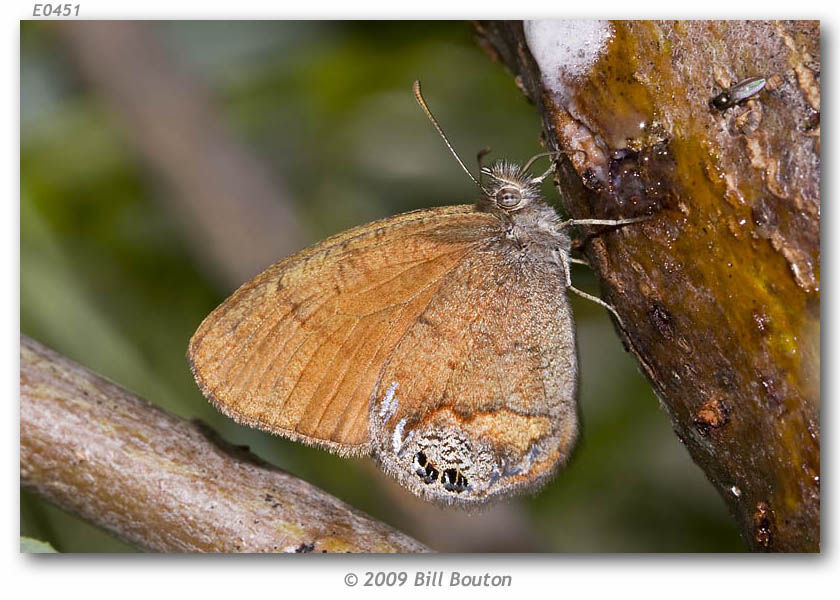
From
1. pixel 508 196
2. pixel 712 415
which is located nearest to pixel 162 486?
pixel 508 196

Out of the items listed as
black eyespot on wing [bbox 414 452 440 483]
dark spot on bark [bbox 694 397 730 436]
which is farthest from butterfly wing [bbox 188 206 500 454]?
dark spot on bark [bbox 694 397 730 436]

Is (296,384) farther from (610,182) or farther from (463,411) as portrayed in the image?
(610,182)

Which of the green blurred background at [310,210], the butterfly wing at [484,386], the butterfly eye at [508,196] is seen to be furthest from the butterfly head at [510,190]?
the green blurred background at [310,210]

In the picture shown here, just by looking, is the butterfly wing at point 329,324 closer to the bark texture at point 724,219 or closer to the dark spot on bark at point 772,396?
the bark texture at point 724,219

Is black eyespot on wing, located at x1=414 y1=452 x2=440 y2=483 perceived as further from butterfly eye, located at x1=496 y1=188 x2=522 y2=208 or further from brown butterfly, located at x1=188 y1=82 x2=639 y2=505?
butterfly eye, located at x1=496 y1=188 x2=522 y2=208

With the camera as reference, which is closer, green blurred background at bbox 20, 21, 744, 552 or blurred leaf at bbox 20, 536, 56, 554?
blurred leaf at bbox 20, 536, 56, 554

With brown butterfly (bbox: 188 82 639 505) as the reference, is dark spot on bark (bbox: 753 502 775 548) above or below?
below

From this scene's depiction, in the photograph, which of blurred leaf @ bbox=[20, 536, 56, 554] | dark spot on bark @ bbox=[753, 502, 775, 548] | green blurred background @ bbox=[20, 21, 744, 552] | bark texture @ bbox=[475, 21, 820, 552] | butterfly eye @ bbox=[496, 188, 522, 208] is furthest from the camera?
green blurred background @ bbox=[20, 21, 744, 552]

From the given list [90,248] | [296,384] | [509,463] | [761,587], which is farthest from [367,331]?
[90,248]

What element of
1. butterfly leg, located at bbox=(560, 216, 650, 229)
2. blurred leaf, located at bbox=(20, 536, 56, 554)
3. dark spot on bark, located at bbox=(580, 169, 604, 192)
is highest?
dark spot on bark, located at bbox=(580, 169, 604, 192)
